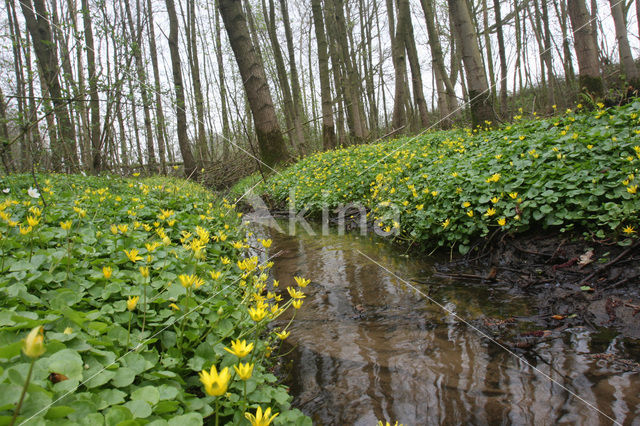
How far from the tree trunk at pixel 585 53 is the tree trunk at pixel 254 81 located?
559cm

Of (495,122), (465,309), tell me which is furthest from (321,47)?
(465,309)

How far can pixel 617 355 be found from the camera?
1.67 metres

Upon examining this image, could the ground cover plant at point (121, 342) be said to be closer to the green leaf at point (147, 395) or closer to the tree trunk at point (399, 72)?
the green leaf at point (147, 395)

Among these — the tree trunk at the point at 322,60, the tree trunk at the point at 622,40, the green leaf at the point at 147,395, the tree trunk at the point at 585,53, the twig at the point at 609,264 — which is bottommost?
the twig at the point at 609,264

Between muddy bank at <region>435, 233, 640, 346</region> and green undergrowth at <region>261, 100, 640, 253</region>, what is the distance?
4.8 inches

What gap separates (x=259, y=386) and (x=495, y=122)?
5.82 m

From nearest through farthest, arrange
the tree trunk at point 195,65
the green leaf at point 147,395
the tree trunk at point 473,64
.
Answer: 1. the green leaf at point 147,395
2. the tree trunk at point 473,64
3. the tree trunk at point 195,65

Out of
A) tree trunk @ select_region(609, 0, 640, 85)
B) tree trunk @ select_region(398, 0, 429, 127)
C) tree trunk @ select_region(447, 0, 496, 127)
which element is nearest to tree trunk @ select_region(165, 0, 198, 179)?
tree trunk @ select_region(398, 0, 429, 127)

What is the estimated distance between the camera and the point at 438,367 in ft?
5.73

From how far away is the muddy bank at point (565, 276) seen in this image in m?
2.00

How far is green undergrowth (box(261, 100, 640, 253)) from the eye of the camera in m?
2.46

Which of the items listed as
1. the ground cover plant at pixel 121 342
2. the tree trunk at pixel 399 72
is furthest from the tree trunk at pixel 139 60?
the tree trunk at pixel 399 72

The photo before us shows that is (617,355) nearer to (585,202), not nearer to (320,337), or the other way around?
(585,202)

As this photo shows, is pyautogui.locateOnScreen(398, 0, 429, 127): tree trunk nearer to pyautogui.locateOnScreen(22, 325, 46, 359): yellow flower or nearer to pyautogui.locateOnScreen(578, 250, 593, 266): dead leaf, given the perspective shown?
pyautogui.locateOnScreen(578, 250, 593, 266): dead leaf
